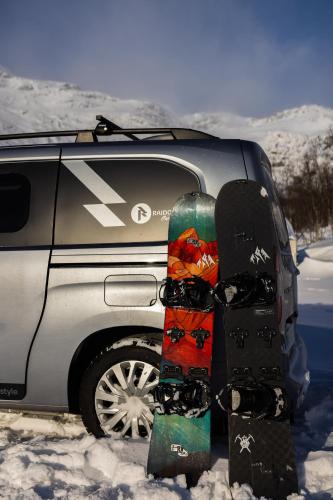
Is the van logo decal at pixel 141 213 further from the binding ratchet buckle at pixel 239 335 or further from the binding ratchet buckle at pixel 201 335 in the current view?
the binding ratchet buckle at pixel 239 335

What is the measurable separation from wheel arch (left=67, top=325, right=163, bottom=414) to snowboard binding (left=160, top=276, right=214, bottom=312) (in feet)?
1.00

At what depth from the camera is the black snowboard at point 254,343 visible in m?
2.54

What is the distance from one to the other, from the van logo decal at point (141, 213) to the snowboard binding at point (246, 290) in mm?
665

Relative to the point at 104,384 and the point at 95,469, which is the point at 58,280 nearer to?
the point at 104,384

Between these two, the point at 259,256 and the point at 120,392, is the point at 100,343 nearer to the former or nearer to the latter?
the point at 120,392

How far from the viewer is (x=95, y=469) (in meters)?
2.59

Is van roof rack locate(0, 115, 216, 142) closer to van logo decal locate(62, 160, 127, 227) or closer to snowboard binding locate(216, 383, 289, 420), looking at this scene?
van logo decal locate(62, 160, 127, 227)

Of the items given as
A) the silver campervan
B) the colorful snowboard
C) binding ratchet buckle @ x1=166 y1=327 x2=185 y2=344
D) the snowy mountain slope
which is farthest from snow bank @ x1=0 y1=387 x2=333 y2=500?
the snowy mountain slope

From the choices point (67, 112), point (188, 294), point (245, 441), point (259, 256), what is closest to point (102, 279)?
point (188, 294)

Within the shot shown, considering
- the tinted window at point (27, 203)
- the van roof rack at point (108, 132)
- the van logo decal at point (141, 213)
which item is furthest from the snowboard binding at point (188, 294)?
the van roof rack at point (108, 132)

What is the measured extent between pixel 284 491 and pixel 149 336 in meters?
1.13

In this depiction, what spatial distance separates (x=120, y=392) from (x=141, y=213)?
44.1 inches

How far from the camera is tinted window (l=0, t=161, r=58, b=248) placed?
3.10 m

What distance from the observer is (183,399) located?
269cm
